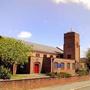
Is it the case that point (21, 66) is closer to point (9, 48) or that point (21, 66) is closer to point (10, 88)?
point (9, 48)

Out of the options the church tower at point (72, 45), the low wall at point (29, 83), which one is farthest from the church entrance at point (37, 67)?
the low wall at point (29, 83)

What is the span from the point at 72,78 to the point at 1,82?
62.2ft

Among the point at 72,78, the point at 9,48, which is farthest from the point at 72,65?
the point at 9,48

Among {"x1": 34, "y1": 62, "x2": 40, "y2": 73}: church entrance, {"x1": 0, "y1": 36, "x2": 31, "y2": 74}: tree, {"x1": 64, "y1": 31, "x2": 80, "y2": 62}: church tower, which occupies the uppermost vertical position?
{"x1": 64, "y1": 31, "x2": 80, "y2": 62}: church tower

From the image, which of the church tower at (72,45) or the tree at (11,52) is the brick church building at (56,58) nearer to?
the church tower at (72,45)

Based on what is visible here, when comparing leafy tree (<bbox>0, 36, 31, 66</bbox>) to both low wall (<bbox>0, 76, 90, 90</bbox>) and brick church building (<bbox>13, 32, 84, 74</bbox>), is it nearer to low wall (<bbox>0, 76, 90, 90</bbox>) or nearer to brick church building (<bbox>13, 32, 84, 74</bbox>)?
low wall (<bbox>0, 76, 90, 90</bbox>)

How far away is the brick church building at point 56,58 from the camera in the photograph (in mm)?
56688

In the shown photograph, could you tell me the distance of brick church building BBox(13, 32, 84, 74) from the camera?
56688 mm

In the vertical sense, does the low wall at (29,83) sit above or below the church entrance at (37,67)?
below

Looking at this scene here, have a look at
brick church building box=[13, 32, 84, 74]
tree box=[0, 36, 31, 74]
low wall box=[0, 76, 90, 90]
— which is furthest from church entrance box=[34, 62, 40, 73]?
low wall box=[0, 76, 90, 90]

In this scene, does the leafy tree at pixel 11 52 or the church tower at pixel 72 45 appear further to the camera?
the church tower at pixel 72 45

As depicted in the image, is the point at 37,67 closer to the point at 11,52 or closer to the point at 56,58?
the point at 56,58

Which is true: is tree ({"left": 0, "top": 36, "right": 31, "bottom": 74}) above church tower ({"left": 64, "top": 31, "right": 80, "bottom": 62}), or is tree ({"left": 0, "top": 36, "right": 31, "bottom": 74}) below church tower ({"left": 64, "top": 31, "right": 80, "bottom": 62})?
below

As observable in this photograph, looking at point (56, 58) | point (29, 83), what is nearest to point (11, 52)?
point (29, 83)
